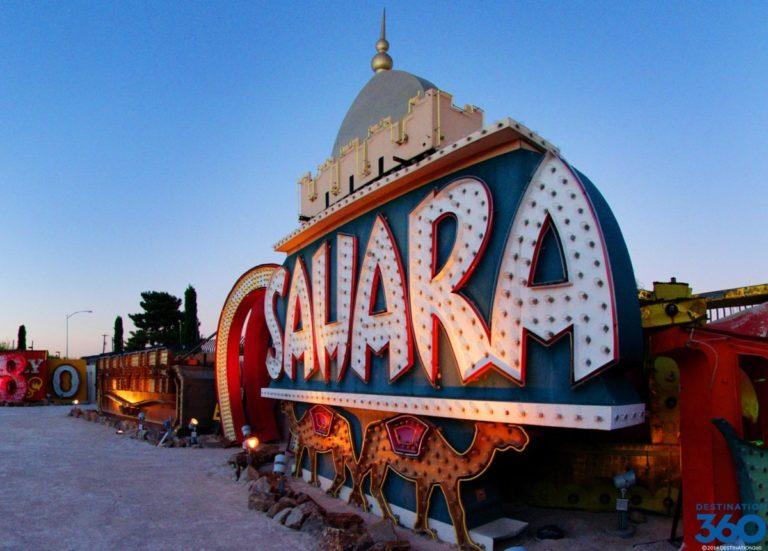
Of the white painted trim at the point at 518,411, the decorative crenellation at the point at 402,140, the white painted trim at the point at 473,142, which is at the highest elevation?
the decorative crenellation at the point at 402,140

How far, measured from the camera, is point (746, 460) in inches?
229

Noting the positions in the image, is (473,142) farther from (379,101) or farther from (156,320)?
(156,320)

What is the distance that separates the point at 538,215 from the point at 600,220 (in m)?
0.81

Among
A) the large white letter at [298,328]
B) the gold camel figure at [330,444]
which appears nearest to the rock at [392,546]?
the gold camel figure at [330,444]

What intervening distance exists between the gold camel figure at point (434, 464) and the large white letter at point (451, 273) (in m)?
0.92

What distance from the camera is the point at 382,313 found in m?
9.58

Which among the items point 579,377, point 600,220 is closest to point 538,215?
point 600,220

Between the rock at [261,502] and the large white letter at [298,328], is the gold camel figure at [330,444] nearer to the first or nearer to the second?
the large white letter at [298,328]

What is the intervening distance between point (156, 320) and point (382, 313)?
53.2 metres

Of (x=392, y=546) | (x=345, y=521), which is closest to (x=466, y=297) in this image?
(x=392, y=546)

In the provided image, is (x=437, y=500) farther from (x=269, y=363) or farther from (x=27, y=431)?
(x=27, y=431)

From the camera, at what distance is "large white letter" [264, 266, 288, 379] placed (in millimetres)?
13874

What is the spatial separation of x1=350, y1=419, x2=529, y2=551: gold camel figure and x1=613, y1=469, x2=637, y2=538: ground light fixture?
1.98m

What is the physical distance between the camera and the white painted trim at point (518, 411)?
Answer: 237 inches
